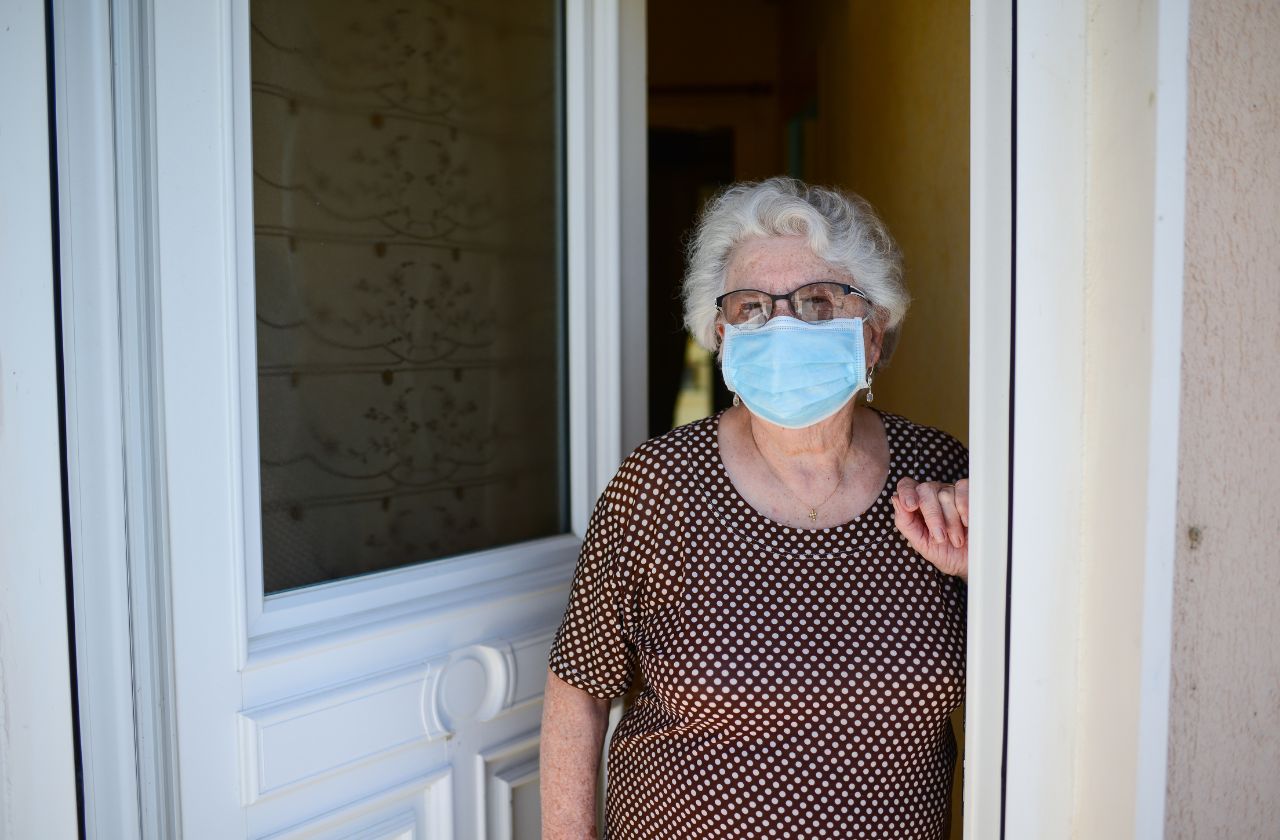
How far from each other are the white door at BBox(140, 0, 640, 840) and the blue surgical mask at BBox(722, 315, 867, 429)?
49 centimetres

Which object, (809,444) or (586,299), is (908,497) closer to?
(809,444)

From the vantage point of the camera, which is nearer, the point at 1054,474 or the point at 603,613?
the point at 1054,474

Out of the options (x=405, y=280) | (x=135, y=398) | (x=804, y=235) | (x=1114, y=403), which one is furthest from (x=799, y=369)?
(x=135, y=398)

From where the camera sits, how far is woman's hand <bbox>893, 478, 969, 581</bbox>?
46.3 inches

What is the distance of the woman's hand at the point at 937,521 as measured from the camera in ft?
3.86

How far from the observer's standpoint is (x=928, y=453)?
1.40 metres

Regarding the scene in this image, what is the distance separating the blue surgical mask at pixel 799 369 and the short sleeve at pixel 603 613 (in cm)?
24

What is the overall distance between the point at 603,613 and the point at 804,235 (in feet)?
2.02

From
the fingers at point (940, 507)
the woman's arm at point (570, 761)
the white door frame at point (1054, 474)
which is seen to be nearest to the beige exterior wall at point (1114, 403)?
the white door frame at point (1054, 474)

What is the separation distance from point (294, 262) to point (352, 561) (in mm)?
449

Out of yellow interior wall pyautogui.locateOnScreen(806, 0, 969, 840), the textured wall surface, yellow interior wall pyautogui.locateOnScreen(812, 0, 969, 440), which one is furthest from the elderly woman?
yellow interior wall pyautogui.locateOnScreen(812, 0, 969, 440)

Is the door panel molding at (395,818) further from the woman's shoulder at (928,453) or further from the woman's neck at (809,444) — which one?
the woman's shoulder at (928,453)

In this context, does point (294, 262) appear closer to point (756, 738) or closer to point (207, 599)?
point (207, 599)

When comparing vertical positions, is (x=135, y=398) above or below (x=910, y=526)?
above
